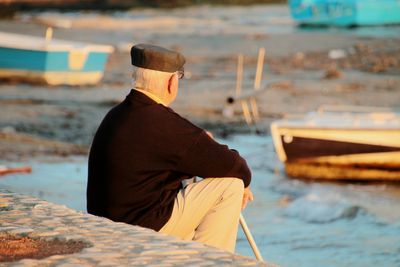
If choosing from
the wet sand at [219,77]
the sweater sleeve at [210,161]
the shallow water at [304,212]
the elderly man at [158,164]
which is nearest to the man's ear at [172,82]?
the elderly man at [158,164]

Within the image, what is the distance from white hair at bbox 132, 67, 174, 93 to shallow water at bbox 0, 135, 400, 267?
9.42 ft

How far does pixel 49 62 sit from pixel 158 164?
48.6 ft

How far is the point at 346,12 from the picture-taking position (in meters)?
42.1

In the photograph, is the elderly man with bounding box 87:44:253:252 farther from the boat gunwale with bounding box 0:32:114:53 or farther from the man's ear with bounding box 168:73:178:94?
the boat gunwale with bounding box 0:32:114:53

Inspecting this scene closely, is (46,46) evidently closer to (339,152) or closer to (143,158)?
(339,152)

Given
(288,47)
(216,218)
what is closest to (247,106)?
(216,218)

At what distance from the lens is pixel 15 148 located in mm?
13211

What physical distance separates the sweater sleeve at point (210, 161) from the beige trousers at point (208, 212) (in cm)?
6

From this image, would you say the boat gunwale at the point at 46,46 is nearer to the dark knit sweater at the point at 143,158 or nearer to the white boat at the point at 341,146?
the white boat at the point at 341,146

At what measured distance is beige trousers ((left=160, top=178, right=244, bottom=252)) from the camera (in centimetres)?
559

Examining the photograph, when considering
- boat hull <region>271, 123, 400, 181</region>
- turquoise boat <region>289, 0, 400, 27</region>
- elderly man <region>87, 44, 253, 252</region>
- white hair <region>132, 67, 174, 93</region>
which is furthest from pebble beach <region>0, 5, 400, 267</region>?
turquoise boat <region>289, 0, 400, 27</region>

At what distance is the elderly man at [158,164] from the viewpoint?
5445mm

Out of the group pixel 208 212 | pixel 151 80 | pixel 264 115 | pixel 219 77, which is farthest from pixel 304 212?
pixel 219 77

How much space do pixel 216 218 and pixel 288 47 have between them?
2512 cm
